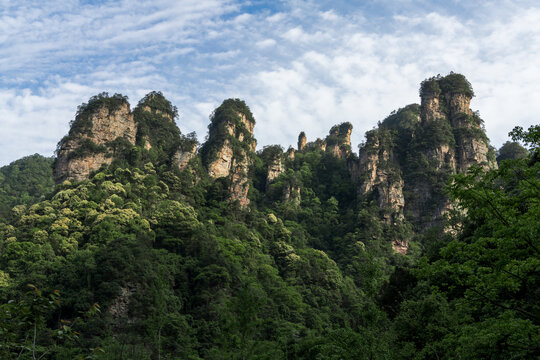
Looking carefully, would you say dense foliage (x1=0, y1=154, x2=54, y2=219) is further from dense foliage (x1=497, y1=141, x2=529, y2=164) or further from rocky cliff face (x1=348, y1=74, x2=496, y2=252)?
dense foliage (x1=497, y1=141, x2=529, y2=164)

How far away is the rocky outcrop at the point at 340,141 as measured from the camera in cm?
11288

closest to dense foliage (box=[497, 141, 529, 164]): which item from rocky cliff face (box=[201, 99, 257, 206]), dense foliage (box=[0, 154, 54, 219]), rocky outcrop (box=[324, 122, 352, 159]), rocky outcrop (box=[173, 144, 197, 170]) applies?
rocky outcrop (box=[324, 122, 352, 159])

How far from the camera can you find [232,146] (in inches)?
3573

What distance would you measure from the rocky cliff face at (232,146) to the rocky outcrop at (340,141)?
2224cm

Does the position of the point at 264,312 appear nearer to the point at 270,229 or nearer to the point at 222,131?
the point at 270,229

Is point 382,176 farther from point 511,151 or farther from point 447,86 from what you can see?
point 511,151

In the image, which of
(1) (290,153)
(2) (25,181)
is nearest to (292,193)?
(1) (290,153)

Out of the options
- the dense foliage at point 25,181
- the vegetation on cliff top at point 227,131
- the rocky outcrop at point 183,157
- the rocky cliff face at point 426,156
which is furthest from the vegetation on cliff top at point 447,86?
the dense foliage at point 25,181

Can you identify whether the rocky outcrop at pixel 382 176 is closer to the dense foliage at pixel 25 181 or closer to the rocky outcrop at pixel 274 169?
the rocky outcrop at pixel 274 169

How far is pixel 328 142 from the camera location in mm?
118188

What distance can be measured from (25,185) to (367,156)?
67.3 meters

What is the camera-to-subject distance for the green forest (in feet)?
37.3

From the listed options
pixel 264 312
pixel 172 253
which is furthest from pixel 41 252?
pixel 264 312

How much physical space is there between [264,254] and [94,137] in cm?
3139
